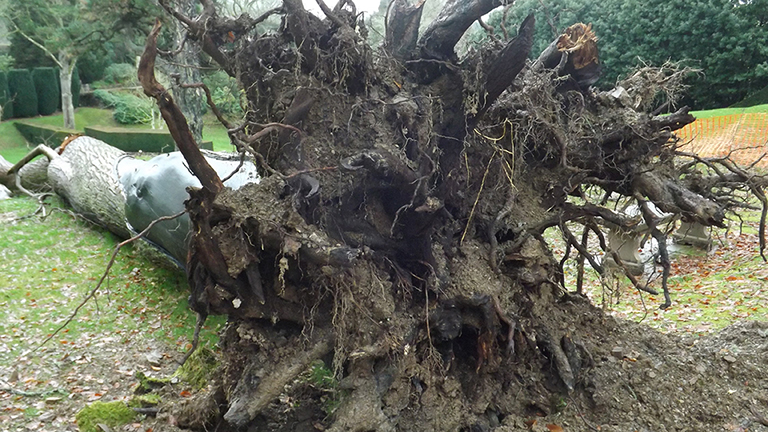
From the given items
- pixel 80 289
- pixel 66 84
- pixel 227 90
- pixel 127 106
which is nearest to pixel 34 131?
pixel 66 84

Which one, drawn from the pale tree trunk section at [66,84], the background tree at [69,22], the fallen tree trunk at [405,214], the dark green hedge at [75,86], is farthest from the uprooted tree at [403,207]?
the dark green hedge at [75,86]

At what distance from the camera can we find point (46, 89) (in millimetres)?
24625

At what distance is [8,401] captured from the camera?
4.83 m

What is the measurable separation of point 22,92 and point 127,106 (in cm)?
421

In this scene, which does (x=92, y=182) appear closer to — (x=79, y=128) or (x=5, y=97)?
(x=79, y=128)

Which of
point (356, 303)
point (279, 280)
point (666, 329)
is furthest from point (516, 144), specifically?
point (666, 329)

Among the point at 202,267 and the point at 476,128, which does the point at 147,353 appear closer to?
the point at 202,267

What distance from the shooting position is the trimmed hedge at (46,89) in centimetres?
2415

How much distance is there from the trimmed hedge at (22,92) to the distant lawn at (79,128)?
19.2 inches

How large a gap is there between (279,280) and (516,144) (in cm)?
219

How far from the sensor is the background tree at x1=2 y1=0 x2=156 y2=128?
1408cm

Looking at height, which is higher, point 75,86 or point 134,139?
point 75,86

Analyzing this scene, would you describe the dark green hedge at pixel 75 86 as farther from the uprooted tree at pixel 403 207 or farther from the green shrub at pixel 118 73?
the uprooted tree at pixel 403 207

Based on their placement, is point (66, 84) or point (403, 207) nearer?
point (403, 207)
